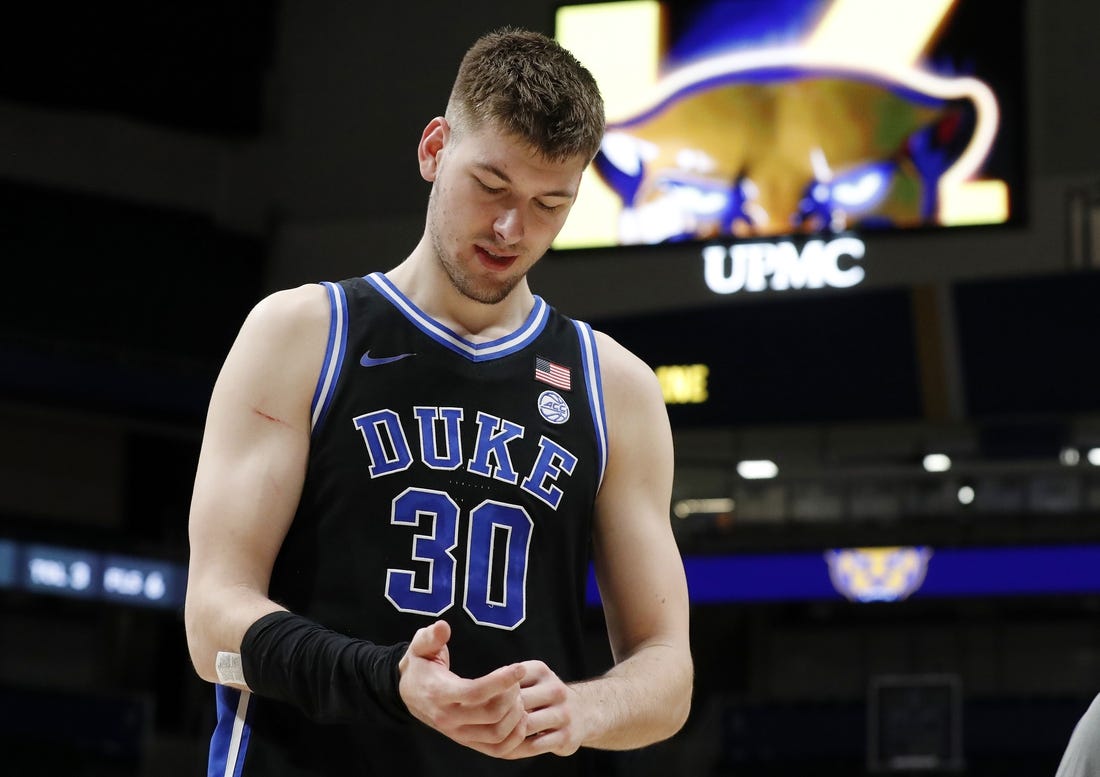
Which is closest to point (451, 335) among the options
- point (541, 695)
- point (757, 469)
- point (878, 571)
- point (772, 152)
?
point (541, 695)

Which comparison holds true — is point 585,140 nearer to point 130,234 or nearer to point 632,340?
point 632,340

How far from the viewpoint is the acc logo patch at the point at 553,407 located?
2631 mm

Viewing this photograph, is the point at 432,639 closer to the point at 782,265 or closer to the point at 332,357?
the point at 332,357

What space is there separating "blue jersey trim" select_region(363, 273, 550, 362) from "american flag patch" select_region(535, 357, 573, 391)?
43 mm

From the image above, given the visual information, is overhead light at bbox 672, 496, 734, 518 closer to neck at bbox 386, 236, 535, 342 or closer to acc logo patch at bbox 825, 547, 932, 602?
acc logo patch at bbox 825, 547, 932, 602

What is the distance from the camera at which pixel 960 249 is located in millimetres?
14570

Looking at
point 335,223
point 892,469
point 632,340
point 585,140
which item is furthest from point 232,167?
point 585,140

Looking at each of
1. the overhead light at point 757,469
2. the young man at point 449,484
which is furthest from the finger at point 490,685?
the overhead light at point 757,469

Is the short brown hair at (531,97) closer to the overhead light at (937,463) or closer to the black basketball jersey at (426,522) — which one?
the black basketball jersey at (426,522)

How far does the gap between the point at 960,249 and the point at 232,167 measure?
783 centimetres

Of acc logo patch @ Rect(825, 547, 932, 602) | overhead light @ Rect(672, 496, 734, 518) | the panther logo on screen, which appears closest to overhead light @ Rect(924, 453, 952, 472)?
acc logo patch @ Rect(825, 547, 932, 602)

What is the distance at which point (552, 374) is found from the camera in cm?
270

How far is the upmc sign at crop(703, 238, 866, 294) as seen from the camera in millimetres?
11453

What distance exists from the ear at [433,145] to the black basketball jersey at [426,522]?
22 cm
